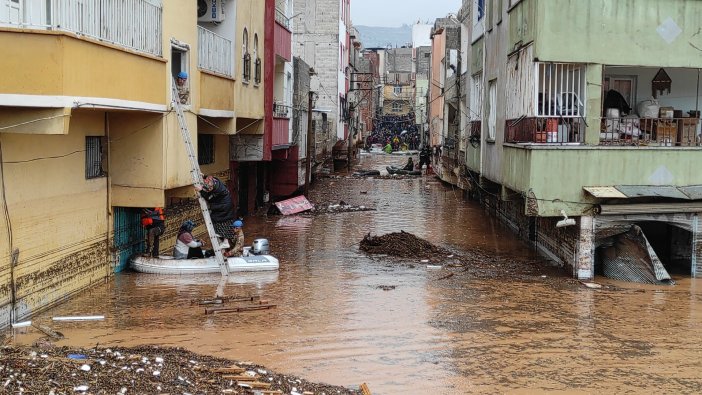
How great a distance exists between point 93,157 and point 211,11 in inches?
251

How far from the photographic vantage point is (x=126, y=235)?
16625 mm

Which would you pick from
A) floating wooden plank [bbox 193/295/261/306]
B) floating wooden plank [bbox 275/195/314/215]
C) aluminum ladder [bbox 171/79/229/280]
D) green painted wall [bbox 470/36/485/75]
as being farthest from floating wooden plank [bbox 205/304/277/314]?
floating wooden plank [bbox 275/195/314/215]

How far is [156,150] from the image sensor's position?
50.0 feet

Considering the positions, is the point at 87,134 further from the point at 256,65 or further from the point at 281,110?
the point at 281,110

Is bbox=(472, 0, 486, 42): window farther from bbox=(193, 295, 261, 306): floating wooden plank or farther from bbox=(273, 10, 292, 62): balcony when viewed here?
bbox=(193, 295, 261, 306): floating wooden plank

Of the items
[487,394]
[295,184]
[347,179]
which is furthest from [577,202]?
[347,179]

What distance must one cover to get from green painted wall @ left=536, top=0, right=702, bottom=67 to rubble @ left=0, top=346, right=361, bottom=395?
9307mm

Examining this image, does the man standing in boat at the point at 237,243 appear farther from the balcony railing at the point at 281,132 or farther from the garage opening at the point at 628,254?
the garage opening at the point at 628,254

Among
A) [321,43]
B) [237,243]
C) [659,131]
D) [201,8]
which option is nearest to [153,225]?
[237,243]

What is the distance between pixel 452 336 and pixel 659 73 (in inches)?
398

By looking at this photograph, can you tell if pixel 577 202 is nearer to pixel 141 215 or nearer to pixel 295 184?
pixel 141 215

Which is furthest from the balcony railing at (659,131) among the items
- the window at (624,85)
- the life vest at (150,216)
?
the life vest at (150,216)

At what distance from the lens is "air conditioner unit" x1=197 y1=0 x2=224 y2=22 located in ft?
65.1

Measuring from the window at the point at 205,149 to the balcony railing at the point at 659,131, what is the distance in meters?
10.1
